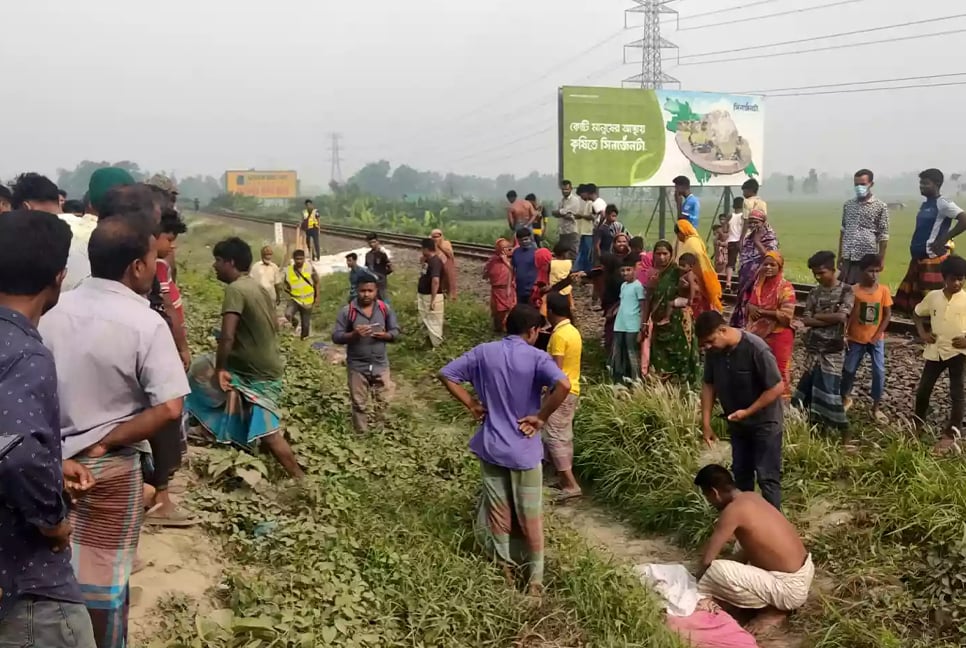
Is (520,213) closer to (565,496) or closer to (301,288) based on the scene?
(301,288)

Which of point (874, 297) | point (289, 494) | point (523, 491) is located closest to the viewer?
point (523, 491)

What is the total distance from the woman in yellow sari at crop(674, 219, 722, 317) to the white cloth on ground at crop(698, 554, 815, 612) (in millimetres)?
3078

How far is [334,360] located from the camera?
398 inches

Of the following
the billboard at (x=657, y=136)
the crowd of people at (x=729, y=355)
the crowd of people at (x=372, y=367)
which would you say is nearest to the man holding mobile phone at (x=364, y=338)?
the crowd of people at (x=372, y=367)

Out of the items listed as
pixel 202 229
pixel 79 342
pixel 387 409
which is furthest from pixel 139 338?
pixel 202 229

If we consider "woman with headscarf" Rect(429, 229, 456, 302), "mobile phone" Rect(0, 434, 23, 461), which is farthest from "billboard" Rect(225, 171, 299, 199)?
"mobile phone" Rect(0, 434, 23, 461)

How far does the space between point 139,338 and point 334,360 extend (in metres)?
7.59

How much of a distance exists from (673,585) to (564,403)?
1753mm

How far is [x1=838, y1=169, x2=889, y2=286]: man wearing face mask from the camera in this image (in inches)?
321

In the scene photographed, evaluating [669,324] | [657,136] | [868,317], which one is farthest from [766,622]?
[657,136]

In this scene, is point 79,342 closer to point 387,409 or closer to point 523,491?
point 523,491

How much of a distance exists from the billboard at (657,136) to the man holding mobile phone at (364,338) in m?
11.0

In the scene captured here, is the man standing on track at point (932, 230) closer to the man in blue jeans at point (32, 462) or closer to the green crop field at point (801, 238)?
the green crop field at point (801, 238)

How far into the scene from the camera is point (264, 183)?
277 ft
